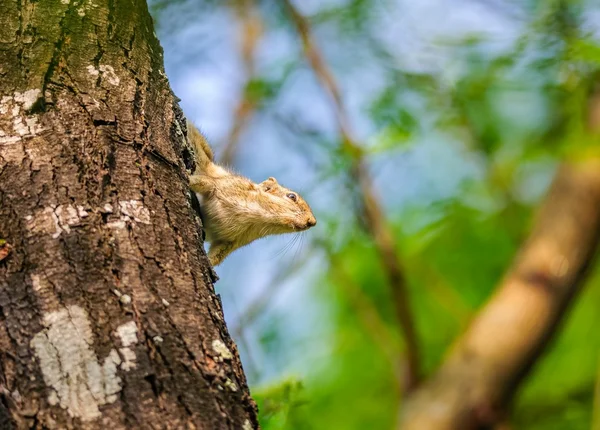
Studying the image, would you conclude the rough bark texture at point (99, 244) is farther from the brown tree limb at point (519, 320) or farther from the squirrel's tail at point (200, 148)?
the brown tree limb at point (519, 320)

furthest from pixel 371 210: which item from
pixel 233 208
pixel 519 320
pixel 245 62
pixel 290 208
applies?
pixel 245 62

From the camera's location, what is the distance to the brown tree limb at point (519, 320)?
6391 millimetres

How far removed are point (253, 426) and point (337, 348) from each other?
22.3 ft

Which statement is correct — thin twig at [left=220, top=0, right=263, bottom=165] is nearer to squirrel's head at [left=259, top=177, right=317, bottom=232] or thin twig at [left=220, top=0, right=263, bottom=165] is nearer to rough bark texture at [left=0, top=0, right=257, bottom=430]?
squirrel's head at [left=259, top=177, right=317, bottom=232]

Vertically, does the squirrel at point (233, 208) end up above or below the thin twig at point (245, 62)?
below

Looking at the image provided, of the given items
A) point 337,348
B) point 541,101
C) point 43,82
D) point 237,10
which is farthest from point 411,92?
point 43,82

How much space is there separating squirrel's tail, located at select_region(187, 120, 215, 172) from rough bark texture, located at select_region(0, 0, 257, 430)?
1.38 meters

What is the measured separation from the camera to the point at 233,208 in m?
4.81

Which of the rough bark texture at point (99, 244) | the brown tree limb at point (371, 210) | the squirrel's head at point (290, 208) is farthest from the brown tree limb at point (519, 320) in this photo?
the rough bark texture at point (99, 244)

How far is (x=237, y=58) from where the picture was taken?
10.1 m

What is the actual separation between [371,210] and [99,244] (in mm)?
4656

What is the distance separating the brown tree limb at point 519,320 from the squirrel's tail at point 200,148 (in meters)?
2.98

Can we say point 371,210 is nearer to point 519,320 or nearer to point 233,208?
point 519,320

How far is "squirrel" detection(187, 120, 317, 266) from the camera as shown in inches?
187
